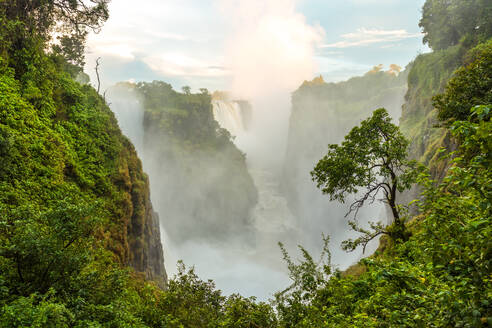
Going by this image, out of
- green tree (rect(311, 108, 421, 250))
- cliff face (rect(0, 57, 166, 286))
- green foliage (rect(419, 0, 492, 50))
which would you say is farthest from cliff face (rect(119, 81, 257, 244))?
green tree (rect(311, 108, 421, 250))

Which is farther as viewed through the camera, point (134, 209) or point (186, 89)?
point (186, 89)

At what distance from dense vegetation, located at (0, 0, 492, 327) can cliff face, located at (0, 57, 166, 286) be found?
0.18 ft

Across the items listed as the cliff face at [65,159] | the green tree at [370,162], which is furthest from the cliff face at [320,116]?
the green tree at [370,162]

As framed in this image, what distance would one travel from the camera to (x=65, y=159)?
11.1 metres

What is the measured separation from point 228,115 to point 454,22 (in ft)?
190

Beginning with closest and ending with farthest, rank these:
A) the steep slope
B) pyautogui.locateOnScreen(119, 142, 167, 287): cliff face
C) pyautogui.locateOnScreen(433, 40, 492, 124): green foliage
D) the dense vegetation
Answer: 1. the dense vegetation
2. pyautogui.locateOnScreen(433, 40, 492, 124): green foliage
3. pyautogui.locateOnScreen(119, 142, 167, 287): cliff face
4. the steep slope

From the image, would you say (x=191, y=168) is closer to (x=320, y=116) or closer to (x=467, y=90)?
(x=320, y=116)

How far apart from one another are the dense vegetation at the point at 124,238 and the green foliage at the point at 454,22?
6.43 feet

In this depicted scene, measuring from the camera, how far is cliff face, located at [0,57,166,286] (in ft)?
27.7

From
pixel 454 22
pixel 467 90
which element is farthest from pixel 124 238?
pixel 454 22

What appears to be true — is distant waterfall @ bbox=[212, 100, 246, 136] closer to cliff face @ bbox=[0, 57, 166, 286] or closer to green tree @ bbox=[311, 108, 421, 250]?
cliff face @ bbox=[0, 57, 166, 286]

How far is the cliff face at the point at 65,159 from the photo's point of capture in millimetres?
8445

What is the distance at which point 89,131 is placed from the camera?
1423 centimetres

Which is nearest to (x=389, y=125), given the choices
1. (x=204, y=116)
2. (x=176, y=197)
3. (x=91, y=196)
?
(x=91, y=196)
